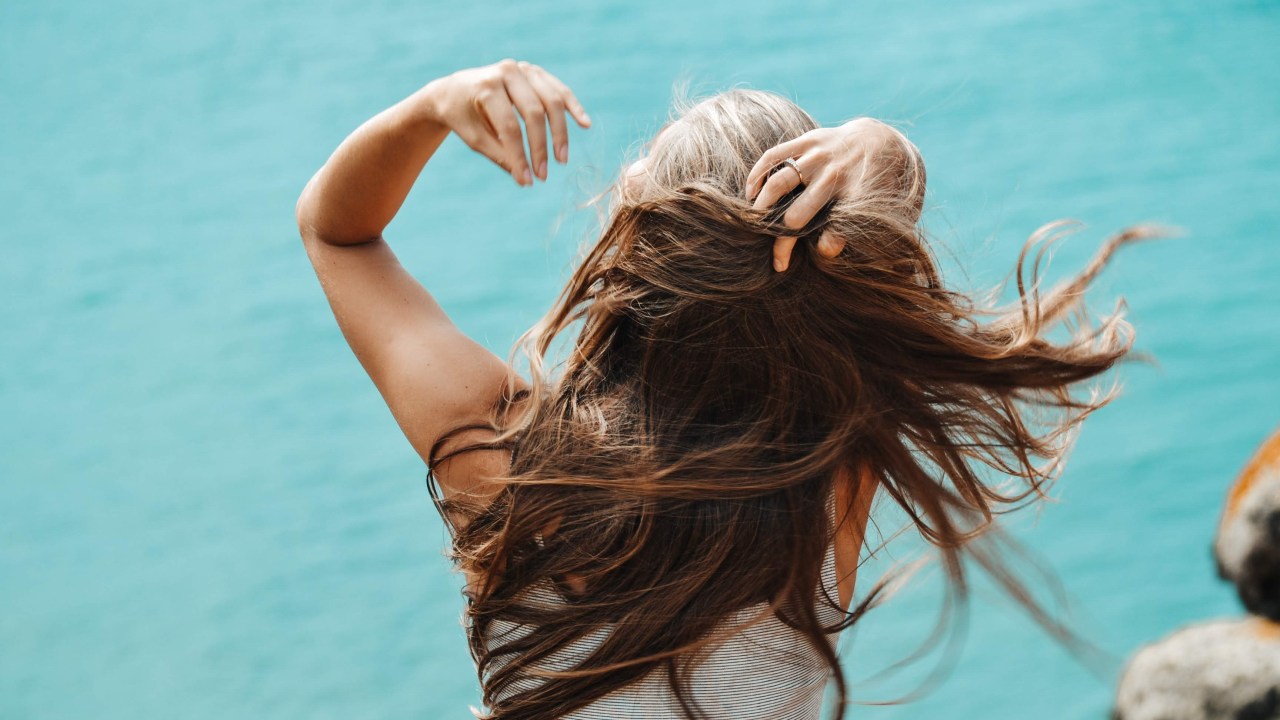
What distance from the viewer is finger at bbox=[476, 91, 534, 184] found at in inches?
34.1

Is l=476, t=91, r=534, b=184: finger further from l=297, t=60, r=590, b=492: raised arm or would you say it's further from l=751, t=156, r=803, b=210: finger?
l=751, t=156, r=803, b=210: finger

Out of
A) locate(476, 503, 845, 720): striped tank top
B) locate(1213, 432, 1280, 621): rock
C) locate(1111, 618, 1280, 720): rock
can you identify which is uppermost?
locate(476, 503, 845, 720): striped tank top

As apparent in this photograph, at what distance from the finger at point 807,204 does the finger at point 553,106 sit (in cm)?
20

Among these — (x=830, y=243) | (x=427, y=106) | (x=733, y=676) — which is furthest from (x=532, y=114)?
(x=733, y=676)

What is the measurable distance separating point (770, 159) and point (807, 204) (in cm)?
5

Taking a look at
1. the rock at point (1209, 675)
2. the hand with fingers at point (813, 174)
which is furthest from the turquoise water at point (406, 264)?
the hand with fingers at point (813, 174)

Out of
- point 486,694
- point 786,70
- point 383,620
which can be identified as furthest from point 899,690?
point 786,70

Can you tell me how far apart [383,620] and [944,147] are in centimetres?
287

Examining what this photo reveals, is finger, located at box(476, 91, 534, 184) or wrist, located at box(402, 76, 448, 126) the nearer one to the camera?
finger, located at box(476, 91, 534, 184)

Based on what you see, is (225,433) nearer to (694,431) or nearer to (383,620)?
(383,620)

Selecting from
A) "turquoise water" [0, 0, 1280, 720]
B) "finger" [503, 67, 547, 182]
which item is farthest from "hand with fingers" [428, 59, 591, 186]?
"turquoise water" [0, 0, 1280, 720]

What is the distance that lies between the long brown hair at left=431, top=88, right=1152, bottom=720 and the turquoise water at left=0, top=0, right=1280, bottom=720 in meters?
1.29

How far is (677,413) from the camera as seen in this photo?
1.07 m

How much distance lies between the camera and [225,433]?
383 cm
